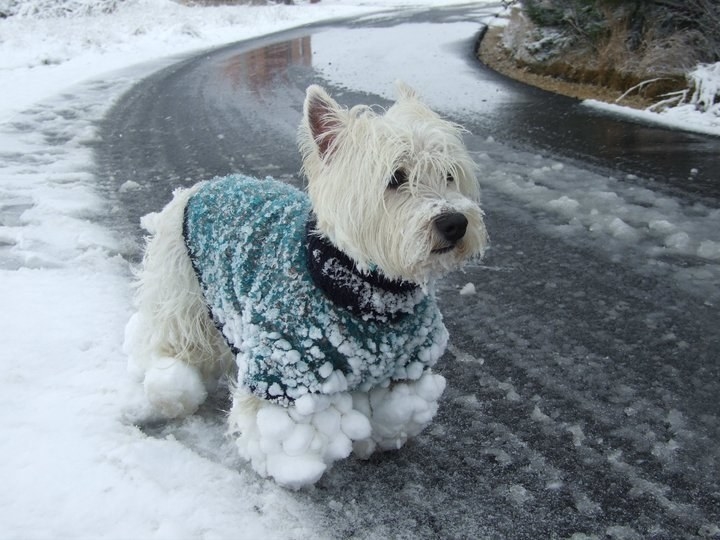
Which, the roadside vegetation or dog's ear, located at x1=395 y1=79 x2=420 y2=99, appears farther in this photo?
the roadside vegetation

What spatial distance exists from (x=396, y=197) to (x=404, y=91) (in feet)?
2.25

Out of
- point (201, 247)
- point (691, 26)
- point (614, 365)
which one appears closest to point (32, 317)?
point (201, 247)

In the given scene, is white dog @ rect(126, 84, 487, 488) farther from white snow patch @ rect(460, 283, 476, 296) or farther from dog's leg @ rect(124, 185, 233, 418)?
white snow patch @ rect(460, 283, 476, 296)

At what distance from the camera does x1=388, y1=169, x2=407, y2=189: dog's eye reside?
260 centimetres

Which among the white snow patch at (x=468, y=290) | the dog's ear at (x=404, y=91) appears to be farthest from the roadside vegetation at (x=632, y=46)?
the dog's ear at (x=404, y=91)

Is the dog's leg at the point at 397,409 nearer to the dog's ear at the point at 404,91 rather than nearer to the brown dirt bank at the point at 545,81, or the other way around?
the dog's ear at the point at 404,91

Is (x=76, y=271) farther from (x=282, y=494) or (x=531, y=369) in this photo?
(x=531, y=369)

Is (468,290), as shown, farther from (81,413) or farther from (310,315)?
(81,413)

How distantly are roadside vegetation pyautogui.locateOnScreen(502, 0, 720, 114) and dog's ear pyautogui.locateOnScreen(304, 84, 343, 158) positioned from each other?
801 centimetres

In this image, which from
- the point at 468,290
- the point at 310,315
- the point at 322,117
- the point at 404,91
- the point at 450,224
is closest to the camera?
the point at 450,224

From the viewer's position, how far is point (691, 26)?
10469 millimetres

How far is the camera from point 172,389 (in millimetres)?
3191

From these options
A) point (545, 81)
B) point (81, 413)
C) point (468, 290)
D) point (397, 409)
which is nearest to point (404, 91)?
point (397, 409)

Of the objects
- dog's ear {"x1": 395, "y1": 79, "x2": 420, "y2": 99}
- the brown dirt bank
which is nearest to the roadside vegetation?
the brown dirt bank
